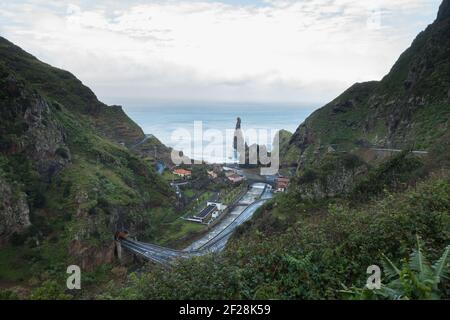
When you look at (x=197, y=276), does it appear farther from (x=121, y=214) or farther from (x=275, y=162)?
(x=275, y=162)

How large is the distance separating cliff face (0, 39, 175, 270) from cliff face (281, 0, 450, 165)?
86.8ft

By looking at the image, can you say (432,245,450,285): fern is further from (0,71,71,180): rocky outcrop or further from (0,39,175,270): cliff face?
(0,71,71,180): rocky outcrop

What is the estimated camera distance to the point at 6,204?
949 inches

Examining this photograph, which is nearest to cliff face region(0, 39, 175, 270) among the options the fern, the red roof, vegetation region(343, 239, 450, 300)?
the red roof

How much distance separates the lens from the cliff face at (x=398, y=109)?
113 feet

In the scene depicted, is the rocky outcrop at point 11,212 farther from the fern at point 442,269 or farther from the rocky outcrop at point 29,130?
the fern at point 442,269

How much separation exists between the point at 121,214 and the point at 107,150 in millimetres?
13901

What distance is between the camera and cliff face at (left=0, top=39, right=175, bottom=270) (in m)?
24.5

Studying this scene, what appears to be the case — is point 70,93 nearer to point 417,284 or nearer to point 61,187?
point 61,187

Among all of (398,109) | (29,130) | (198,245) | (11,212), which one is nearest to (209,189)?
(198,245)

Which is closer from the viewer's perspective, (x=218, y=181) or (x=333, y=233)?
(x=333, y=233)

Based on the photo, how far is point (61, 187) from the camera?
2959cm

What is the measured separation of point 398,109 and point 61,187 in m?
40.0

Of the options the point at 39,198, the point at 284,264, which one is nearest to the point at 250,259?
the point at 284,264
